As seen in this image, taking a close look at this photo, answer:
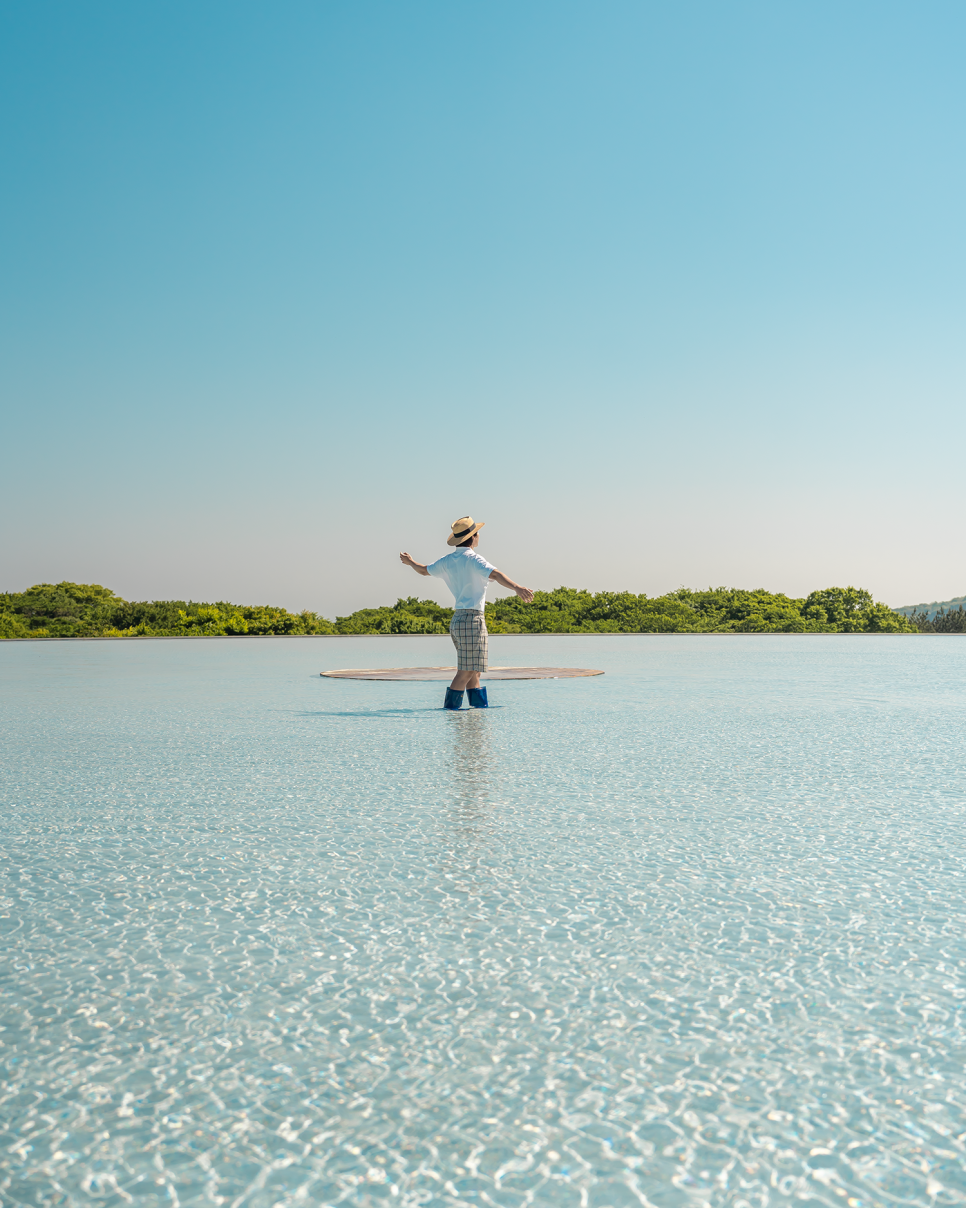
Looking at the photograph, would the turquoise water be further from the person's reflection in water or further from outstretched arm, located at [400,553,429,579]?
outstretched arm, located at [400,553,429,579]

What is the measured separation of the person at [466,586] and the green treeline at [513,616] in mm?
21142

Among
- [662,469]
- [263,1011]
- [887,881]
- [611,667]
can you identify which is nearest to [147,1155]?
[263,1011]

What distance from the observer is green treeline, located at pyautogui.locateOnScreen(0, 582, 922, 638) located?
89.7ft

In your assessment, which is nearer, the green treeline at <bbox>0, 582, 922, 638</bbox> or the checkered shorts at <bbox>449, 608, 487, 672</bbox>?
the checkered shorts at <bbox>449, 608, 487, 672</bbox>

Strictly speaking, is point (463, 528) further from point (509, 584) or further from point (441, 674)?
point (441, 674)

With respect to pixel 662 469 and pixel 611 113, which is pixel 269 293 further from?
pixel 662 469

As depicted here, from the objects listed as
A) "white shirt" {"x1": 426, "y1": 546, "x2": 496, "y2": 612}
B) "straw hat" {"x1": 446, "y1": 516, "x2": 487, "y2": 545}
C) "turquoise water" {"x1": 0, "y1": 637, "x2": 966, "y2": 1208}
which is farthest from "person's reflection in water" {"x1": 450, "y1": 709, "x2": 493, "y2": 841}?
"straw hat" {"x1": 446, "y1": 516, "x2": 487, "y2": 545}

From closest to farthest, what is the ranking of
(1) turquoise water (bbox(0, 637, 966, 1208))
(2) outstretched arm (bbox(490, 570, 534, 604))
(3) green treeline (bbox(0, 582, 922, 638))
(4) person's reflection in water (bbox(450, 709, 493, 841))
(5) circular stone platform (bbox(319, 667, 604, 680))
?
(1) turquoise water (bbox(0, 637, 966, 1208)) → (4) person's reflection in water (bbox(450, 709, 493, 841)) → (2) outstretched arm (bbox(490, 570, 534, 604)) → (5) circular stone platform (bbox(319, 667, 604, 680)) → (3) green treeline (bbox(0, 582, 922, 638))

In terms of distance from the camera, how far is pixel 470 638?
6.83 meters

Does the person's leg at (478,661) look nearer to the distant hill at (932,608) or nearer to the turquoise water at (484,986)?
the turquoise water at (484,986)

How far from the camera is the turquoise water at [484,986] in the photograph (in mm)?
1159

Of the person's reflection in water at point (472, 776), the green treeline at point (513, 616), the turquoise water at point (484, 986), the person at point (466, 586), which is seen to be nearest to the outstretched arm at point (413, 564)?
the person at point (466, 586)

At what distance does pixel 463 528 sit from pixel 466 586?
492 millimetres

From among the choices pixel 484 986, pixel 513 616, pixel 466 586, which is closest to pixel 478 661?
pixel 466 586
